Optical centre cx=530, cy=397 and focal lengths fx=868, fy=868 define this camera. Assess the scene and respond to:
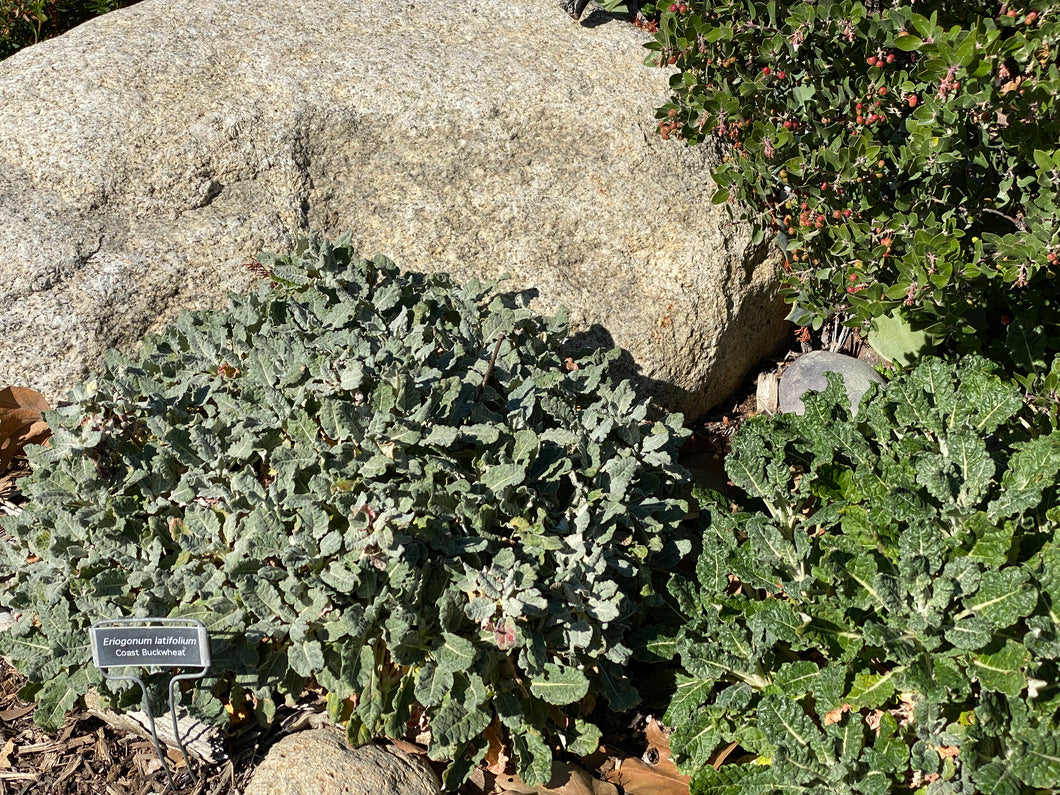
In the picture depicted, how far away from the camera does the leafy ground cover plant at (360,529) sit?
2.25m

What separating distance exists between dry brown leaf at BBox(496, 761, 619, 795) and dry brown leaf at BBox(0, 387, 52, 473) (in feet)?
6.70

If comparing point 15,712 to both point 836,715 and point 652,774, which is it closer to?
point 652,774

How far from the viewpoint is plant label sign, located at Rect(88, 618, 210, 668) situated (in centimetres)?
213

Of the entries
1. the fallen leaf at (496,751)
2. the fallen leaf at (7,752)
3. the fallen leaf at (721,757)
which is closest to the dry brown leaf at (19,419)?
the fallen leaf at (7,752)

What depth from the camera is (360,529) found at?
226 centimetres

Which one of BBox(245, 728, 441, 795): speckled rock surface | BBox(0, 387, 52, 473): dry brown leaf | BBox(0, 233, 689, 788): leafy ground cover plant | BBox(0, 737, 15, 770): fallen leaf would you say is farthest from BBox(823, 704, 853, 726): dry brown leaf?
BBox(0, 387, 52, 473): dry brown leaf

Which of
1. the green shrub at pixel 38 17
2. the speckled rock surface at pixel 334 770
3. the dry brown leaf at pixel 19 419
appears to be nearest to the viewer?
the speckled rock surface at pixel 334 770

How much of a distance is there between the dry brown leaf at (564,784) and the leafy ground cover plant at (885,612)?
0.25 m

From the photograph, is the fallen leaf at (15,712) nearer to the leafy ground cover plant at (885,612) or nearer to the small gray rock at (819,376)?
the leafy ground cover plant at (885,612)

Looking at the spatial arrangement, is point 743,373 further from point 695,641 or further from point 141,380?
point 141,380

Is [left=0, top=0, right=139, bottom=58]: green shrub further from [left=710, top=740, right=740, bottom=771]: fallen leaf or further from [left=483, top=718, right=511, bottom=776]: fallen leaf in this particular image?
[left=710, top=740, right=740, bottom=771]: fallen leaf

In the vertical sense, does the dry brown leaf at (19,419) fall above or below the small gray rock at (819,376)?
above

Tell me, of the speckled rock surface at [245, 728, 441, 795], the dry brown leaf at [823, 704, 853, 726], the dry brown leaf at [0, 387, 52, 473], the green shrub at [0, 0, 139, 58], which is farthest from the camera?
the green shrub at [0, 0, 139, 58]

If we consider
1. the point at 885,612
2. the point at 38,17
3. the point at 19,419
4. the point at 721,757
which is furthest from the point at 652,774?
the point at 38,17
